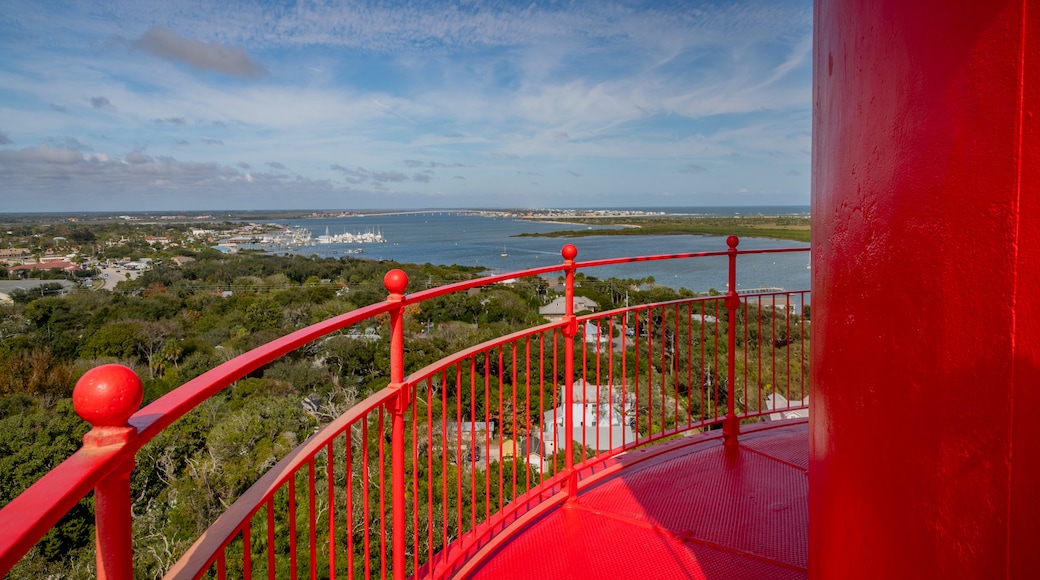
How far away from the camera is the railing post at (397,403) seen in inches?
79.7

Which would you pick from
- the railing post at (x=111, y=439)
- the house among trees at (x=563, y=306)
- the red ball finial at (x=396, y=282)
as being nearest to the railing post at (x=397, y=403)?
the red ball finial at (x=396, y=282)

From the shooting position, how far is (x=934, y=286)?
1.08m

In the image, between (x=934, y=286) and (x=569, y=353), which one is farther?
(x=569, y=353)

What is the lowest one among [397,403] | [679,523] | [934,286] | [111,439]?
[679,523]

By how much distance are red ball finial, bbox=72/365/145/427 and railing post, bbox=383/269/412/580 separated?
3.85 ft

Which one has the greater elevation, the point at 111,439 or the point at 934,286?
the point at 934,286

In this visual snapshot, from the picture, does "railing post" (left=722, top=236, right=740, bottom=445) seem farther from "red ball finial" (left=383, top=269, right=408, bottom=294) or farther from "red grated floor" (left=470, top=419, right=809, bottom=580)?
"red ball finial" (left=383, top=269, right=408, bottom=294)

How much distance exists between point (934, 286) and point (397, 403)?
5.15 feet

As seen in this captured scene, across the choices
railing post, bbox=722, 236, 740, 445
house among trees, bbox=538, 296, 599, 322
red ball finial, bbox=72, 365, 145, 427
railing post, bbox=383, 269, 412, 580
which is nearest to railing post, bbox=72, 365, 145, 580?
red ball finial, bbox=72, 365, 145, 427

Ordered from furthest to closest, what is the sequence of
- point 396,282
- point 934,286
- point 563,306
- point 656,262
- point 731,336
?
1. point 656,262
2. point 563,306
3. point 731,336
4. point 396,282
5. point 934,286

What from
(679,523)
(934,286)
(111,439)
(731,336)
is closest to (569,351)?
(679,523)

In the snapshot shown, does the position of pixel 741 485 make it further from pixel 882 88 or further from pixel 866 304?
pixel 882 88

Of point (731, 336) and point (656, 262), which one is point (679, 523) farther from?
point (656, 262)

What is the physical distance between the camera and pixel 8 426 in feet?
62.5
